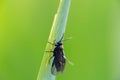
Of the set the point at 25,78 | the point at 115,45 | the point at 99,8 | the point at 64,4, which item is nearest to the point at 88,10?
the point at 99,8

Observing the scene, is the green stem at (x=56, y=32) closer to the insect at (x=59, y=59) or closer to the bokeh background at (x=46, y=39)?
the insect at (x=59, y=59)

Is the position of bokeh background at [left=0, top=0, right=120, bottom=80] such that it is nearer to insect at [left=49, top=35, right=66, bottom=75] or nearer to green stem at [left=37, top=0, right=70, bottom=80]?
insect at [left=49, top=35, right=66, bottom=75]

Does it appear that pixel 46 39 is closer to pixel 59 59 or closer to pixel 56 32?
pixel 59 59

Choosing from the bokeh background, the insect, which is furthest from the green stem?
the bokeh background

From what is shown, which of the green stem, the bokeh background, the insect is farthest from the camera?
the bokeh background

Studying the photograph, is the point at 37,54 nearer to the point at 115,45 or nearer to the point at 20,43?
the point at 20,43

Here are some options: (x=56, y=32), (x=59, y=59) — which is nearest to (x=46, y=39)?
(x=59, y=59)

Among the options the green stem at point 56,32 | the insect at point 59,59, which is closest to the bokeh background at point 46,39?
the insect at point 59,59

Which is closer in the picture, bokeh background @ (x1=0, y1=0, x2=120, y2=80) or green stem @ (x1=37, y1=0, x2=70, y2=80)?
green stem @ (x1=37, y1=0, x2=70, y2=80)

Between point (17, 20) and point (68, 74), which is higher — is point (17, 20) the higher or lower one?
the higher one
